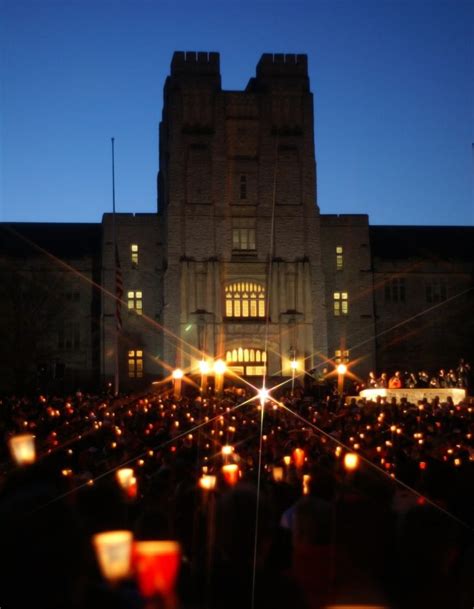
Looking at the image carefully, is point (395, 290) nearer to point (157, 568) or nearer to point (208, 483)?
point (208, 483)

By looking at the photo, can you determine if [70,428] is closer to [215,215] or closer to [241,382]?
[241,382]

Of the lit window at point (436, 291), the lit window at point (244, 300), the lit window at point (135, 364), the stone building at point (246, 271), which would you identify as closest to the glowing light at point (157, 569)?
the stone building at point (246, 271)

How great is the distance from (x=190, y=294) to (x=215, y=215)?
16.3ft

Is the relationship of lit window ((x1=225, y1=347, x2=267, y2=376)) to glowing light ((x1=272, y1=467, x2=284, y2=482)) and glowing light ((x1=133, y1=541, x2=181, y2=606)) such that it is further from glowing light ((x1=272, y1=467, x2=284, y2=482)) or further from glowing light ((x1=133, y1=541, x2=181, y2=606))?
glowing light ((x1=133, y1=541, x2=181, y2=606))

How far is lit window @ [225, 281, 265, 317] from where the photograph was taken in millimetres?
48812

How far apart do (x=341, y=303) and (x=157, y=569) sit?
48.9m

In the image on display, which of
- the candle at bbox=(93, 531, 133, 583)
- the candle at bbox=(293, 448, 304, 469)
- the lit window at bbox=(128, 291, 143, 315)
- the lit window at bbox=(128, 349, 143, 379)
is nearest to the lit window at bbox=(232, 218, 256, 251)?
the lit window at bbox=(128, 291, 143, 315)

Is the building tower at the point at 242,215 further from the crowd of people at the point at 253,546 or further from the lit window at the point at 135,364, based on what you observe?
the crowd of people at the point at 253,546

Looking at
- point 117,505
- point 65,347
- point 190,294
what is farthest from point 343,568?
point 65,347

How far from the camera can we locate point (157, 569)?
4.00 metres

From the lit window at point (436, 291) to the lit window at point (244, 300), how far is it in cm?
1168

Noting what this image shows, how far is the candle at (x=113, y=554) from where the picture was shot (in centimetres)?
410

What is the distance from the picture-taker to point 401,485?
9.48 metres

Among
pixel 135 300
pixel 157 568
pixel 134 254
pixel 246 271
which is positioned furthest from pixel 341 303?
pixel 157 568
